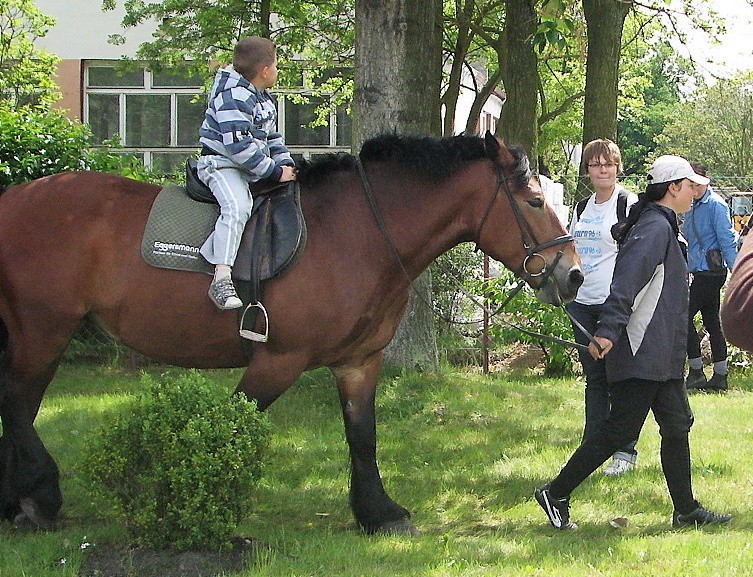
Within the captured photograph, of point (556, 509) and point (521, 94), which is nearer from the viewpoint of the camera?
point (556, 509)

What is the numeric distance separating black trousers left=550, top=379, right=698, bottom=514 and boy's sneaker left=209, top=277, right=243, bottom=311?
2025mm

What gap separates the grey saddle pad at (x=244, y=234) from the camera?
505cm

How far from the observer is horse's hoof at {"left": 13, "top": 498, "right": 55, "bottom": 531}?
5301 mm

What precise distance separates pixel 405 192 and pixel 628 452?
2.65 m

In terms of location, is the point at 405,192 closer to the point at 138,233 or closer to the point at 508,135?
the point at 138,233

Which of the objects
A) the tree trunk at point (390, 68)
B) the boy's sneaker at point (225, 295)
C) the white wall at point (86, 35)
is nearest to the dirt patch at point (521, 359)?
the tree trunk at point (390, 68)

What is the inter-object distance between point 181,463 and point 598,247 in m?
3.21

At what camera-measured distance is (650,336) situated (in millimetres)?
5176

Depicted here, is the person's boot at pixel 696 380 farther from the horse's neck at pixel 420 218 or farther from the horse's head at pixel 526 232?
the horse's neck at pixel 420 218

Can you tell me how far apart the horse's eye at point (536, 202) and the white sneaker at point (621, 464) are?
2294mm

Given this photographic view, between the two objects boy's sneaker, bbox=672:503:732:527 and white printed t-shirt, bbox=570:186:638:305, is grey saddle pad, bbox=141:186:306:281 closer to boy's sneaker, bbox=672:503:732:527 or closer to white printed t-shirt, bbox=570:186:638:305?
white printed t-shirt, bbox=570:186:638:305

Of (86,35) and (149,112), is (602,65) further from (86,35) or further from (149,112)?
(86,35)

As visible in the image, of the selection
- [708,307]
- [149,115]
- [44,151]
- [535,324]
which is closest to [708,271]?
[708,307]

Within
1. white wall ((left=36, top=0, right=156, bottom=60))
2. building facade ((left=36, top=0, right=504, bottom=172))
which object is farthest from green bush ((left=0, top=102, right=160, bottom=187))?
white wall ((left=36, top=0, right=156, bottom=60))
